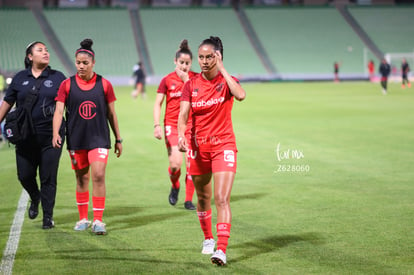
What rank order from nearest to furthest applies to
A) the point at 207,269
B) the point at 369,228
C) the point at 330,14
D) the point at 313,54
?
1. the point at 207,269
2. the point at 369,228
3. the point at 313,54
4. the point at 330,14

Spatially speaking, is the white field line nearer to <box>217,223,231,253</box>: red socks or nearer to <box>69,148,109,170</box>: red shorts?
<box>69,148,109,170</box>: red shorts

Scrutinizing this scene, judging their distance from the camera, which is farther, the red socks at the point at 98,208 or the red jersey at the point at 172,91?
the red jersey at the point at 172,91

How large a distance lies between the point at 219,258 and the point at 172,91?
3951 mm

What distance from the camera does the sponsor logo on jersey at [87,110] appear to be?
839 cm

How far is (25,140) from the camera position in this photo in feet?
28.5

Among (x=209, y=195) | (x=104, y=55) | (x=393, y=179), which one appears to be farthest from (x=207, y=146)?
(x=104, y=55)

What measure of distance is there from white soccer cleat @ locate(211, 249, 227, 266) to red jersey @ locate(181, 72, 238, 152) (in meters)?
1.06

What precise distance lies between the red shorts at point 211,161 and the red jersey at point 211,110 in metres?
0.06

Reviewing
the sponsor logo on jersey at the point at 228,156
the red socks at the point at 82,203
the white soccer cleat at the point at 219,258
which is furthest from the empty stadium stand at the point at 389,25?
the white soccer cleat at the point at 219,258

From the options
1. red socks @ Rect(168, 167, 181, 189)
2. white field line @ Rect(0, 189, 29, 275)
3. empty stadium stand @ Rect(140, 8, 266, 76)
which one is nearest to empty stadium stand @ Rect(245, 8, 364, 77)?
empty stadium stand @ Rect(140, 8, 266, 76)

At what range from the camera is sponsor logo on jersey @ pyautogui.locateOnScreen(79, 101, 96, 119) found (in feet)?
27.5

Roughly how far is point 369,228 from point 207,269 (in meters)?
2.70

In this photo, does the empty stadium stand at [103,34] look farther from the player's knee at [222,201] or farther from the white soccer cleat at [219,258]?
the white soccer cleat at [219,258]

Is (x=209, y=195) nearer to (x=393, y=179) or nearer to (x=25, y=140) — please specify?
(x=25, y=140)
